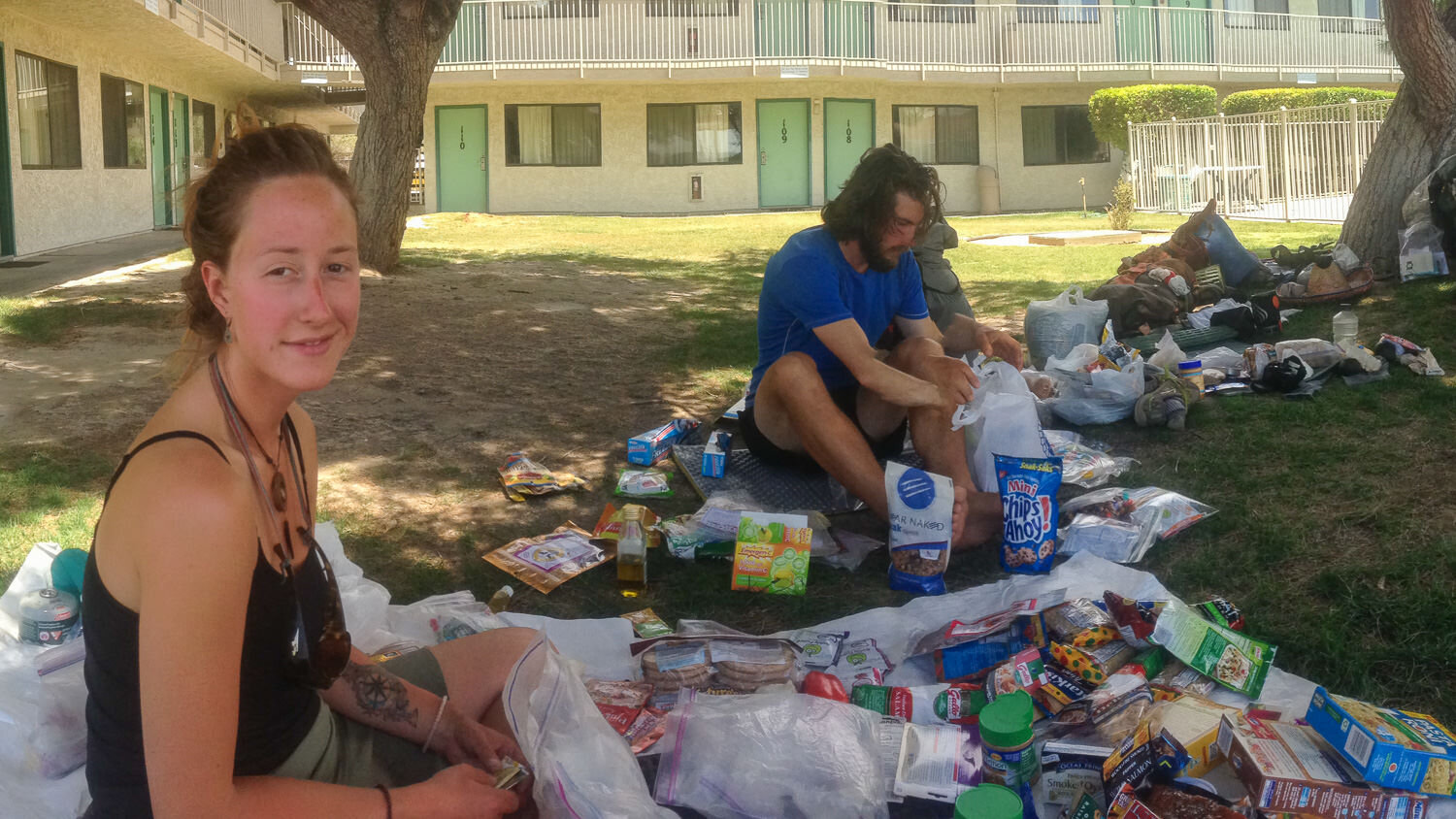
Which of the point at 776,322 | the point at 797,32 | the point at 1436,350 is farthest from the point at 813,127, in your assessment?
the point at 776,322

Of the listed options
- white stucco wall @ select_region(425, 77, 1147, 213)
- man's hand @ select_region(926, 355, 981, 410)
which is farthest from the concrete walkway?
white stucco wall @ select_region(425, 77, 1147, 213)

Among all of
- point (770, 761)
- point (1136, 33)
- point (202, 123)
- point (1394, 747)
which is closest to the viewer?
point (1394, 747)

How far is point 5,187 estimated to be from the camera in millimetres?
12039

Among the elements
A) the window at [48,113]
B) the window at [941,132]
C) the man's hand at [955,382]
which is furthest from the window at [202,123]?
the man's hand at [955,382]

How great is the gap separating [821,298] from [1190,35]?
75.3 feet

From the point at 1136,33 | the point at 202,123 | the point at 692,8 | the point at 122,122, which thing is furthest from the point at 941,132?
the point at 122,122

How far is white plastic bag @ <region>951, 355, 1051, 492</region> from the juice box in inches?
26.6

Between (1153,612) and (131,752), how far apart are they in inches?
90.4

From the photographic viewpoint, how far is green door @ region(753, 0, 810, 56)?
22.6 metres

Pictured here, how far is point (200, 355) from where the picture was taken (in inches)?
72.6

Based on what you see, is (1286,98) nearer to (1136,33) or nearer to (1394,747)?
(1136,33)

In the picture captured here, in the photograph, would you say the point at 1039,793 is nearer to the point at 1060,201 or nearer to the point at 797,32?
the point at 797,32

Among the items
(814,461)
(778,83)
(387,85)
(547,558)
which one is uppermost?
(778,83)

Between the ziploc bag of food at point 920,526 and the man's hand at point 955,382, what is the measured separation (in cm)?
39
